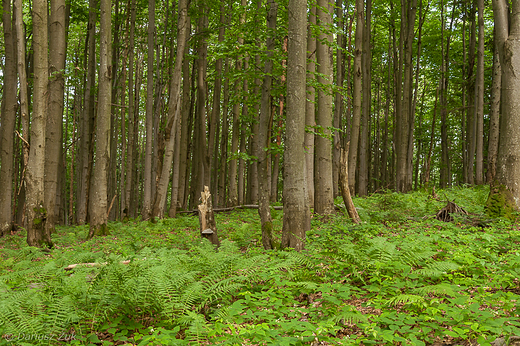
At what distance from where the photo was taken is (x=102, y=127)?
1054 cm

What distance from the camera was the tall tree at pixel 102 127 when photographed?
10445 millimetres

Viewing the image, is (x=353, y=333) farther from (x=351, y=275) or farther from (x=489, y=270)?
(x=489, y=270)

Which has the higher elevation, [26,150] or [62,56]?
[62,56]

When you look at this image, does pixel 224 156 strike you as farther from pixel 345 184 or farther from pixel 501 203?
pixel 501 203

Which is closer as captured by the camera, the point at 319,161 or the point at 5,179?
the point at 319,161

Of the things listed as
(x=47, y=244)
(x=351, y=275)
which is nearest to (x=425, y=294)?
(x=351, y=275)

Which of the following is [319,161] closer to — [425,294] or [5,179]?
[425,294]

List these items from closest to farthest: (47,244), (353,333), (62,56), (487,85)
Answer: (353,333), (47,244), (62,56), (487,85)

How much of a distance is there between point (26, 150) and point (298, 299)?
7.58m

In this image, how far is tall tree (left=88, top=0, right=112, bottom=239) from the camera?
1045cm

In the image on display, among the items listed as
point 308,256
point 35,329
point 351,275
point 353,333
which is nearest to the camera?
point 35,329

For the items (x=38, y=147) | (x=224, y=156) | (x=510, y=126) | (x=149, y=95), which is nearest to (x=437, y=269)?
(x=510, y=126)

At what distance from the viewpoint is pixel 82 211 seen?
1515 cm

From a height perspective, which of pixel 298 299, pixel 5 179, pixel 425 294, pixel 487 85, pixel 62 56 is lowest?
pixel 298 299
